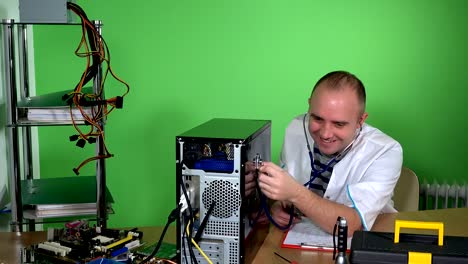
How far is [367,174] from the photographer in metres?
1.93

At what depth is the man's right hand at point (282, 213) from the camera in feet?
6.16

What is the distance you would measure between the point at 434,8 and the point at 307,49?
65 centimetres

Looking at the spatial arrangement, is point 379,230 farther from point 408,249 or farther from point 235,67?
point 235,67

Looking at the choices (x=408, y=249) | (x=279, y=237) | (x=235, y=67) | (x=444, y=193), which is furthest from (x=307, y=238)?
(x=444, y=193)

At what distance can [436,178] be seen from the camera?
9.71 ft

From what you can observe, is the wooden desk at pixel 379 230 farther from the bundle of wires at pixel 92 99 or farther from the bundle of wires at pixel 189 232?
the bundle of wires at pixel 92 99

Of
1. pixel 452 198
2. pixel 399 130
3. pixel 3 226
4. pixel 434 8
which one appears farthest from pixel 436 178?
pixel 3 226

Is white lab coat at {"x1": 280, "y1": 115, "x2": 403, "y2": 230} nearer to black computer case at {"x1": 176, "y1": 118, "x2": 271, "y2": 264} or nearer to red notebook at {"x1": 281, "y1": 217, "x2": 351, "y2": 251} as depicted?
red notebook at {"x1": 281, "y1": 217, "x2": 351, "y2": 251}

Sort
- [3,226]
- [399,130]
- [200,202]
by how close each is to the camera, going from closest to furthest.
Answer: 1. [200,202]
2. [3,226]
3. [399,130]

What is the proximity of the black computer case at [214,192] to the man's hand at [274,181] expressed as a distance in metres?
0.09

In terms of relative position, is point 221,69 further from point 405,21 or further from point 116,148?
point 405,21

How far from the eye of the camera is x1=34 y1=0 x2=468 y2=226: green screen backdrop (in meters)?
2.73

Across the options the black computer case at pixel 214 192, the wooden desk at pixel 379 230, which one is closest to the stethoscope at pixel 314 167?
the wooden desk at pixel 379 230

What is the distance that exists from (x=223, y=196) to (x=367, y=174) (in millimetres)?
662
